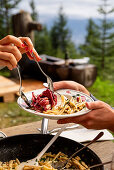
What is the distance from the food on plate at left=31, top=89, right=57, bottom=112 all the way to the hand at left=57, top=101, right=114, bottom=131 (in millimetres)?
128

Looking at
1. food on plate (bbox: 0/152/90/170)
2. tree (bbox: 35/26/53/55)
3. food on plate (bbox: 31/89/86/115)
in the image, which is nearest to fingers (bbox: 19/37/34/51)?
food on plate (bbox: 31/89/86/115)

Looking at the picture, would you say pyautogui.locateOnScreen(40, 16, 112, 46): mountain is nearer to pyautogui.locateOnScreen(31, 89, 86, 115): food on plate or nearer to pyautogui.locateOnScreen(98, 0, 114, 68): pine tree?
pyautogui.locateOnScreen(98, 0, 114, 68): pine tree

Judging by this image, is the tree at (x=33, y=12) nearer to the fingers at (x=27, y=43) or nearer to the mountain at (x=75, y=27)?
the mountain at (x=75, y=27)

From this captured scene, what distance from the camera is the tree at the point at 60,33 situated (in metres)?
9.98

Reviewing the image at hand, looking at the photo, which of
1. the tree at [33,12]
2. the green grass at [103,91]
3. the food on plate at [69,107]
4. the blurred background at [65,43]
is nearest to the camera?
the food on plate at [69,107]

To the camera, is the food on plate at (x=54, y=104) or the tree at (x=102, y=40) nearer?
the food on plate at (x=54, y=104)

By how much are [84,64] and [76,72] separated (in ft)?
1.39

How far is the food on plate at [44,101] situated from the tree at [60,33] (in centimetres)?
871

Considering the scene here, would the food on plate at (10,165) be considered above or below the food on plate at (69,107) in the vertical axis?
below

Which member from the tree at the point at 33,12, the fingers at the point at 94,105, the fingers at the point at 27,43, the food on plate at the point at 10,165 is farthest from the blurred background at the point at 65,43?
the fingers at the point at 94,105

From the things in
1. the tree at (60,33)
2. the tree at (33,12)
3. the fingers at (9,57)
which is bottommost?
the tree at (60,33)

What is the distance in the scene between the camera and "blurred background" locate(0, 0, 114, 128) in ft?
16.6

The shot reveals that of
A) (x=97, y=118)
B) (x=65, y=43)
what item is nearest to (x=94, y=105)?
(x=97, y=118)

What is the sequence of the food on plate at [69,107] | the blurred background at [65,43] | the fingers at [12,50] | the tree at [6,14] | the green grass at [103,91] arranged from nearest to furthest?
the food on plate at [69,107] → the fingers at [12,50] → the green grass at [103,91] → the blurred background at [65,43] → the tree at [6,14]
